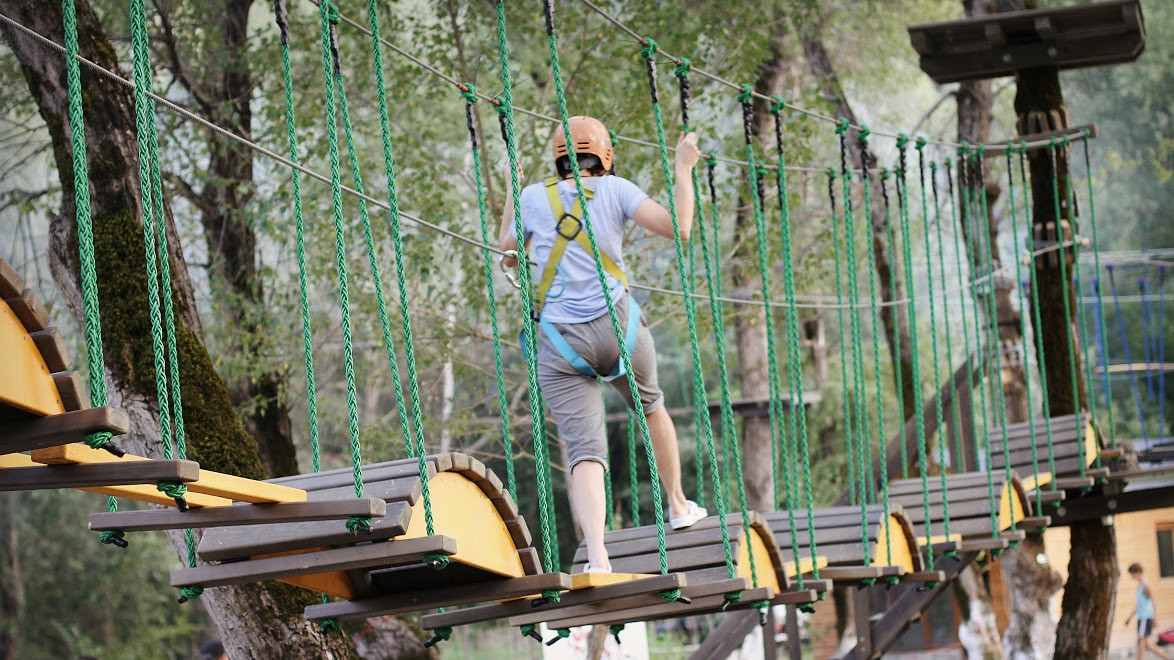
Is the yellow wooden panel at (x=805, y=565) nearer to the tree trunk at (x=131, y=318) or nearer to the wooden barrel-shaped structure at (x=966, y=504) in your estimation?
the wooden barrel-shaped structure at (x=966, y=504)

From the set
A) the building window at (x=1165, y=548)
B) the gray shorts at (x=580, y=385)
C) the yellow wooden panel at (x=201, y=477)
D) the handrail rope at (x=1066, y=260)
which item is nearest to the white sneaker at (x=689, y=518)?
the gray shorts at (x=580, y=385)

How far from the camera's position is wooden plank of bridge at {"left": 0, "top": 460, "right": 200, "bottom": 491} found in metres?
2.09

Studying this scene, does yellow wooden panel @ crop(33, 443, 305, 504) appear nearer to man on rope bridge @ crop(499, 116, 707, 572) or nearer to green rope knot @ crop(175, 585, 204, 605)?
green rope knot @ crop(175, 585, 204, 605)

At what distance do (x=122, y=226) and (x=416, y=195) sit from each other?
341cm

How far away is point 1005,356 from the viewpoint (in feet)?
34.0

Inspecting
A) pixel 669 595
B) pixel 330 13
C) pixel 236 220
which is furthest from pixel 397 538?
pixel 236 220

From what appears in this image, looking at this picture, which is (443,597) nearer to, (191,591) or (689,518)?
(191,591)

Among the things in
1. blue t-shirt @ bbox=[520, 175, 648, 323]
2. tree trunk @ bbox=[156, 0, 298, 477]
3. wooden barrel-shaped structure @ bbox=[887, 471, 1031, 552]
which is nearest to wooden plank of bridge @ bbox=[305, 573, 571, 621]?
blue t-shirt @ bbox=[520, 175, 648, 323]

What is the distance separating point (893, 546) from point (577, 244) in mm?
2056

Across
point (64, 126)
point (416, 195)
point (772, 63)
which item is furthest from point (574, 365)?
point (772, 63)

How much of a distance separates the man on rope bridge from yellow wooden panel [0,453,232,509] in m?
1.33

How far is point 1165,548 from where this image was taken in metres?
18.6

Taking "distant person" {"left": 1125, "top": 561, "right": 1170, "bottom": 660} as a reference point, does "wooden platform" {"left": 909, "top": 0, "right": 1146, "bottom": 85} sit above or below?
above

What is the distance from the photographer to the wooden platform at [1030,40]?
25.5 feet
